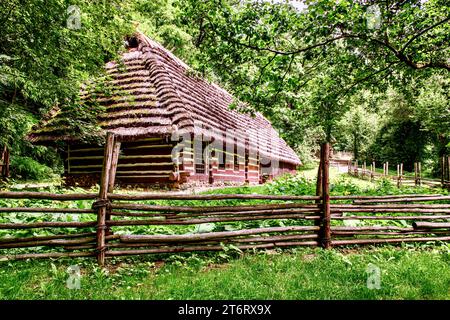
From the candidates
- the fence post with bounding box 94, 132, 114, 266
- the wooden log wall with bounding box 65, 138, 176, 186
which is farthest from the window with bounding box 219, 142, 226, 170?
the fence post with bounding box 94, 132, 114, 266

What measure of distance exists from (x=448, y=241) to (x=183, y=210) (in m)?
4.60

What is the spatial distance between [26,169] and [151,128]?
33.1 feet

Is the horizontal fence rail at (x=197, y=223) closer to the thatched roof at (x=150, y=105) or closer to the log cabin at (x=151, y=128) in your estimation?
the thatched roof at (x=150, y=105)

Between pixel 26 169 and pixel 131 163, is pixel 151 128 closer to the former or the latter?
pixel 131 163

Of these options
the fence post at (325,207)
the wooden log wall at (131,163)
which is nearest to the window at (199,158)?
the wooden log wall at (131,163)

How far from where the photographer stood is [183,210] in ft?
13.6

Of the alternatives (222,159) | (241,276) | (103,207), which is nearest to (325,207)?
(241,276)

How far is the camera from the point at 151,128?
8859 millimetres

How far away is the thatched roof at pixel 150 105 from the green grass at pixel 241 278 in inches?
206

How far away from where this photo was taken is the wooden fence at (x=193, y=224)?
379 cm

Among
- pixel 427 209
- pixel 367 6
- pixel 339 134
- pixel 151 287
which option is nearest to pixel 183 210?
pixel 151 287

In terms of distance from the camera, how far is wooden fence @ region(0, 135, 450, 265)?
12.4ft
